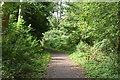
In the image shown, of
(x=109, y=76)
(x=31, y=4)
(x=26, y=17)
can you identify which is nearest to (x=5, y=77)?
(x=31, y=4)

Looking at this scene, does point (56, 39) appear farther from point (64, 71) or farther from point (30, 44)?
point (64, 71)

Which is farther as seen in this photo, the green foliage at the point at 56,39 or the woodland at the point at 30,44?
the green foliage at the point at 56,39

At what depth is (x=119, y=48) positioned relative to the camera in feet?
32.0

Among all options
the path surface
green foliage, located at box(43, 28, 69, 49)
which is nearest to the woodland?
the path surface

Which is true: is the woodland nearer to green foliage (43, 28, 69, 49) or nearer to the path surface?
the path surface

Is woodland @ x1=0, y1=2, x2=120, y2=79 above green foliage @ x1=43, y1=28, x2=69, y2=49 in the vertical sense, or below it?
above

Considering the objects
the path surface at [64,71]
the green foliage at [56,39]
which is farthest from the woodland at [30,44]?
the green foliage at [56,39]

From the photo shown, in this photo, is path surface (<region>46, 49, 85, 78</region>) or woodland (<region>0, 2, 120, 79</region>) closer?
woodland (<region>0, 2, 120, 79</region>)

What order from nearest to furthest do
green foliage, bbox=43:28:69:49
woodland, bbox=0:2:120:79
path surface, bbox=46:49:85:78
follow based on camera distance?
woodland, bbox=0:2:120:79 < path surface, bbox=46:49:85:78 < green foliage, bbox=43:28:69:49

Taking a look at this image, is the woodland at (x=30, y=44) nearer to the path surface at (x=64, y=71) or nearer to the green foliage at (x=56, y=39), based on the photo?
the path surface at (x=64, y=71)

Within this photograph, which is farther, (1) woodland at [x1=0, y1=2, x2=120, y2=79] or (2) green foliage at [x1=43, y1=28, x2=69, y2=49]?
(2) green foliage at [x1=43, y1=28, x2=69, y2=49]

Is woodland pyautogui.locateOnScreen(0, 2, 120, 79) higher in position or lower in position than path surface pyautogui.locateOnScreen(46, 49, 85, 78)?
higher

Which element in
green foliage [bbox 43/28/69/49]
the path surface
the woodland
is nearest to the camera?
the woodland

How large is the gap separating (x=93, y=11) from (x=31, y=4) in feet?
15.6
